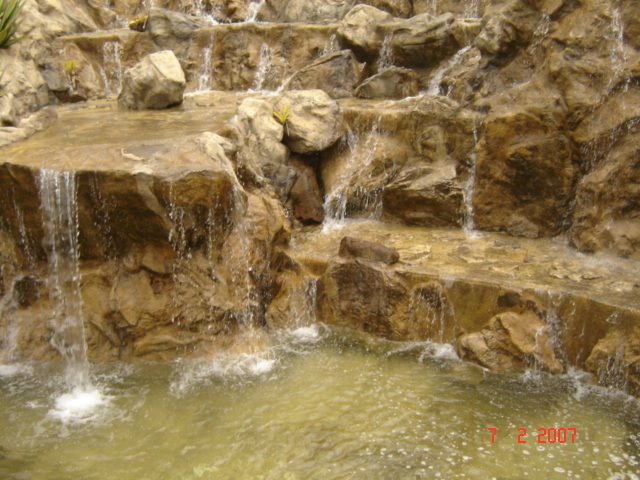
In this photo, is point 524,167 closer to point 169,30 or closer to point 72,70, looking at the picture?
point 169,30

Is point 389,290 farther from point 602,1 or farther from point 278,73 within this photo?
point 278,73

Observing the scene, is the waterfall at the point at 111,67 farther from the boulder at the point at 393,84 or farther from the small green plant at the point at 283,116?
the boulder at the point at 393,84

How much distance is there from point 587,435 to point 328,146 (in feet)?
16.7

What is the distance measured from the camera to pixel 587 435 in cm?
465

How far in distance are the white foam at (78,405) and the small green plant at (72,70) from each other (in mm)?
6709

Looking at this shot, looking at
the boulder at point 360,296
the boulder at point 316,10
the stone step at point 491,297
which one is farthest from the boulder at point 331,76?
the boulder at point 360,296

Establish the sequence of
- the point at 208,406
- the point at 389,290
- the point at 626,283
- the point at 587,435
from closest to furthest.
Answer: the point at 587,435
the point at 208,406
the point at 626,283
the point at 389,290

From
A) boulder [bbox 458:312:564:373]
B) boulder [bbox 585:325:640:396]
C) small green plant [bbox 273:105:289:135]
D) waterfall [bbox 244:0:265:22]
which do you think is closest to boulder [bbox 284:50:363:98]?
small green plant [bbox 273:105:289:135]

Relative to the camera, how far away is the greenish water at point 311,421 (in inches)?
→ 171

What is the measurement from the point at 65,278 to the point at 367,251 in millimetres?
3232

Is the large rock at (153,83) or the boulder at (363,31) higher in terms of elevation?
the boulder at (363,31)

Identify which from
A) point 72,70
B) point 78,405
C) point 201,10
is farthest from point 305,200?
point 201,10

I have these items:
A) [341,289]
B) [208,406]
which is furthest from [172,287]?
[341,289]

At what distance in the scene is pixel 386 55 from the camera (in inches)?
411
